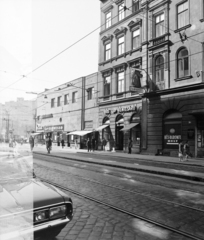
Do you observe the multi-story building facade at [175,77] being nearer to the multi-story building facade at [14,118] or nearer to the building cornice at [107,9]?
the building cornice at [107,9]

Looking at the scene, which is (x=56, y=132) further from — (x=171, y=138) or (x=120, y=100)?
(x=171, y=138)

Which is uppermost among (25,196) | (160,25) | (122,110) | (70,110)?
(160,25)

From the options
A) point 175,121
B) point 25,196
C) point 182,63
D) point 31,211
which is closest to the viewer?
point 31,211

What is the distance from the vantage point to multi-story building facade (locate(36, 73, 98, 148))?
3097cm

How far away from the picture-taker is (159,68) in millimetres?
21734

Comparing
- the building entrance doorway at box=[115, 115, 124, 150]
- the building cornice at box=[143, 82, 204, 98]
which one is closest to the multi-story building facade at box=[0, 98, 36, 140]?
the building entrance doorway at box=[115, 115, 124, 150]

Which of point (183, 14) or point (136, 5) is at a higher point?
point (136, 5)

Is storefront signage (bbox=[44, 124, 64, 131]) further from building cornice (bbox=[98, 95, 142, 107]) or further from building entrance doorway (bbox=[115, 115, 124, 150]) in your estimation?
building entrance doorway (bbox=[115, 115, 124, 150])

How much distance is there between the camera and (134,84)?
2230 centimetres

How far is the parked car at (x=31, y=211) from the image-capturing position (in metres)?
2.69

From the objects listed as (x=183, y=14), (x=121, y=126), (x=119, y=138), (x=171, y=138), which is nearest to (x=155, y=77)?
(x=183, y=14)

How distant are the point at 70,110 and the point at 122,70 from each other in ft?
41.6

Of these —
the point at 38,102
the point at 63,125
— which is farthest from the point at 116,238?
the point at 38,102

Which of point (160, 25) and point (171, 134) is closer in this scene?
point (171, 134)
